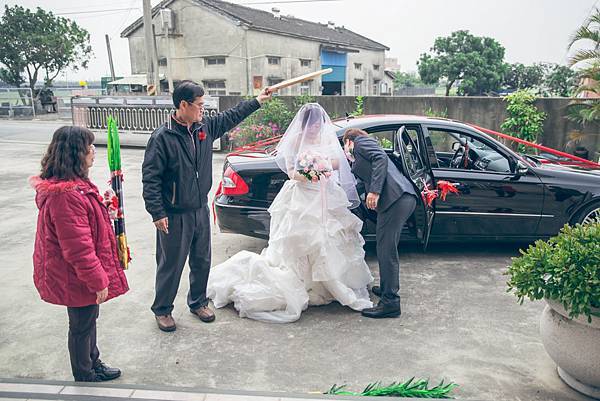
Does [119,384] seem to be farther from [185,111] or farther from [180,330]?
[185,111]

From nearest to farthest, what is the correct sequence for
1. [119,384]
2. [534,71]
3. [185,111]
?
[119,384]
[185,111]
[534,71]

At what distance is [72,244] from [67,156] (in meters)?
0.51

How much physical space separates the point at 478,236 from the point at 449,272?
0.58 meters

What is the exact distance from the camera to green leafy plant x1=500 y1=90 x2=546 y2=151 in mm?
11055

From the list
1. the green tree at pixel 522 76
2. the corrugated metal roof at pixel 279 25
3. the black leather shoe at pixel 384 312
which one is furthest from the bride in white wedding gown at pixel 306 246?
the green tree at pixel 522 76

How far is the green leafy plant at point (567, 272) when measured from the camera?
9.86 feet

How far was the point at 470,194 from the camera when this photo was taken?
5.46 metres

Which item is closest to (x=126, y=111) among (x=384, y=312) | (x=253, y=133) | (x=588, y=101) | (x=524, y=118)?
(x=253, y=133)

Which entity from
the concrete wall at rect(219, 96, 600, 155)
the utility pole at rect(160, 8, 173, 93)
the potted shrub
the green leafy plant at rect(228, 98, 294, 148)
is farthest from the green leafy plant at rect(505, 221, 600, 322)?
the utility pole at rect(160, 8, 173, 93)

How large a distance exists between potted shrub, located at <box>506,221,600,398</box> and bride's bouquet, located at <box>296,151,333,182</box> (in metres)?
1.77

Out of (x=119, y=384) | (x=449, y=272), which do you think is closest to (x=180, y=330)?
(x=119, y=384)

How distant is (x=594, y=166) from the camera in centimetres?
605

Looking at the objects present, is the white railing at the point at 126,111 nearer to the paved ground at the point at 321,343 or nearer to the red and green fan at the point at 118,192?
the paved ground at the point at 321,343

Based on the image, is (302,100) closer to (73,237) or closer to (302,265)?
(302,265)
